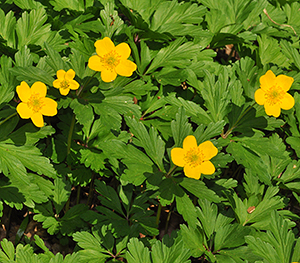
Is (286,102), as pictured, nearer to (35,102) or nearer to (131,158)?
(131,158)

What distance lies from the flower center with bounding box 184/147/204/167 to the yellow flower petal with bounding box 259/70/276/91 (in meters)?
0.70

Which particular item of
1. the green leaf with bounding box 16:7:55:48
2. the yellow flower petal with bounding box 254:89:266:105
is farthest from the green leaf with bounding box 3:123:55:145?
the yellow flower petal with bounding box 254:89:266:105

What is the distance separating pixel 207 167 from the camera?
2.08 m

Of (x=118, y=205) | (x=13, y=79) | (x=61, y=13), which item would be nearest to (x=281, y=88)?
(x=118, y=205)

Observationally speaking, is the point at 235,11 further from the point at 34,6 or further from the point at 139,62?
the point at 34,6

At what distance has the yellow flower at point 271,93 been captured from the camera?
2.34 m

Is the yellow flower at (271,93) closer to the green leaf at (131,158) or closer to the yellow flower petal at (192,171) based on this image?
the yellow flower petal at (192,171)

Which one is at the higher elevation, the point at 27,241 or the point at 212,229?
the point at 212,229

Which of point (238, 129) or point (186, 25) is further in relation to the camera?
point (186, 25)

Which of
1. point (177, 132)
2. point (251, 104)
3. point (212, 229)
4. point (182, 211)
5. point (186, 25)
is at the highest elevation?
point (186, 25)

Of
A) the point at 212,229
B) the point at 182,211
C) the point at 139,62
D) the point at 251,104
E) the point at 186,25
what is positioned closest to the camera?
the point at 182,211

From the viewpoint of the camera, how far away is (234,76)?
2.87 m

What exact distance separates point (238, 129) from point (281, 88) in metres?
0.47

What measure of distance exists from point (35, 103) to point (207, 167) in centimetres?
117
